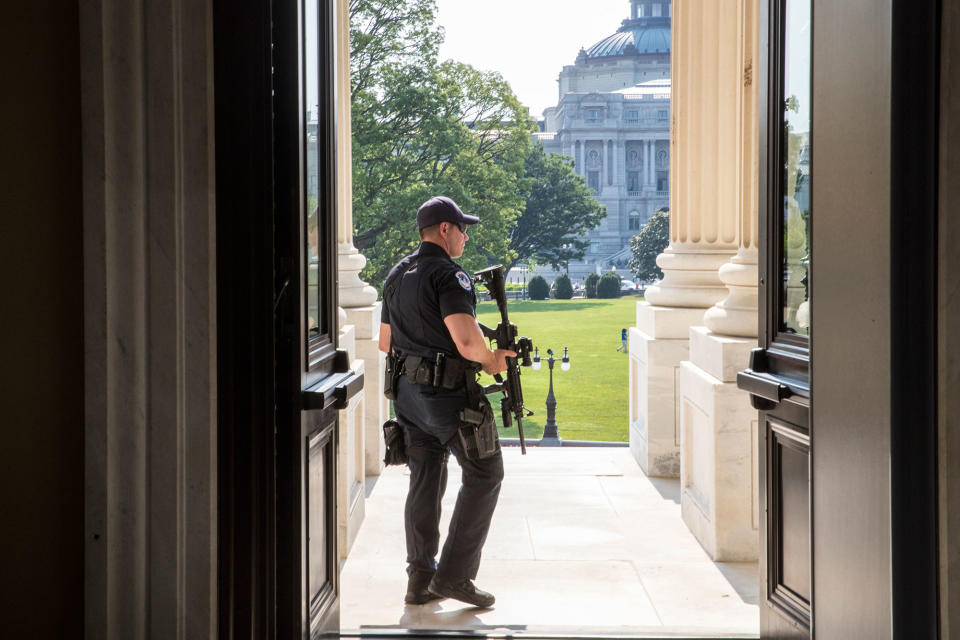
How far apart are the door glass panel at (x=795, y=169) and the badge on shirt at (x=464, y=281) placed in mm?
1736

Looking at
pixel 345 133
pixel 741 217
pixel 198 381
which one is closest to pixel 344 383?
pixel 198 381

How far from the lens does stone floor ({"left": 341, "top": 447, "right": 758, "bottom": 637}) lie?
4.96 metres

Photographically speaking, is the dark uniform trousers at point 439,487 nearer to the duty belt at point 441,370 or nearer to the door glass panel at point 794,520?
the duty belt at point 441,370

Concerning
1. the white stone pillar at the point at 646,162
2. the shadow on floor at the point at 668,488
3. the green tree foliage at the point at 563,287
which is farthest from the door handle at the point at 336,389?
the white stone pillar at the point at 646,162

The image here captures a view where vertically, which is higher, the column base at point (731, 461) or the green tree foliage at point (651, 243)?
the green tree foliage at point (651, 243)

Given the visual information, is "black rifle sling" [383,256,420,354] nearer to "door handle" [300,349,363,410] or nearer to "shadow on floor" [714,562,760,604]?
"door handle" [300,349,363,410]

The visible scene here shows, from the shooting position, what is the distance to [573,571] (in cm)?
586

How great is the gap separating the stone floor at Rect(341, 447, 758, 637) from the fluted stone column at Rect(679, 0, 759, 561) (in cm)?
23

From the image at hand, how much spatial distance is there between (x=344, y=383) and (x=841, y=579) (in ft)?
6.15

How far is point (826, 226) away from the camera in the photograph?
9.51ft

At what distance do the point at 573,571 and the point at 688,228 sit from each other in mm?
3786

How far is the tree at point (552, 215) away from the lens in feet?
183

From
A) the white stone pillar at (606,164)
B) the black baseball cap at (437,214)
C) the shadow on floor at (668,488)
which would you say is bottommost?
the shadow on floor at (668,488)

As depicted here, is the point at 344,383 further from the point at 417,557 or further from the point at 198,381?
the point at 417,557
